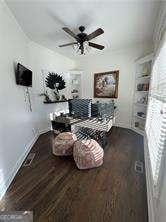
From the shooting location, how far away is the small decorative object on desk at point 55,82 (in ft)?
13.0

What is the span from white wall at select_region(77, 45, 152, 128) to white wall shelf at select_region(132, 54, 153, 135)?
0.15 m

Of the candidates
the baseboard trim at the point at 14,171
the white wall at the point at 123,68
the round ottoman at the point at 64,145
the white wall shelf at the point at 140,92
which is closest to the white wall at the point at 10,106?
the baseboard trim at the point at 14,171

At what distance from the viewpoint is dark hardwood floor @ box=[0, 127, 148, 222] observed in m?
1.36

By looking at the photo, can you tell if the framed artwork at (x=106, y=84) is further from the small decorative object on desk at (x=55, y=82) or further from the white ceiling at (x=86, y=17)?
the white ceiling at (x=86, y=17)

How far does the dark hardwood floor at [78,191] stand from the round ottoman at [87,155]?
0.09m

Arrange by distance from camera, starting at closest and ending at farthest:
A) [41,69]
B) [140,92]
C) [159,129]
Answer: [159,129]
[41,69]
[140,92]

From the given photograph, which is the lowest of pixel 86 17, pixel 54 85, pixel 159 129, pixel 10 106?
pixel 159 129

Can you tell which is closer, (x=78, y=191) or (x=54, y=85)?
(x=78, y=191)

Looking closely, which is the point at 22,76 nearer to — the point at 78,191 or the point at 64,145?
the point at 64,145

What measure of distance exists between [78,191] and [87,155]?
515 mm

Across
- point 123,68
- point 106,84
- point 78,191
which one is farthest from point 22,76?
point 123,68

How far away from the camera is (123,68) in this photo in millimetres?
4129

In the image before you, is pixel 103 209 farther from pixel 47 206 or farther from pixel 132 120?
pixel 132 120

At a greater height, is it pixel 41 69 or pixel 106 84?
pixel 41 69
